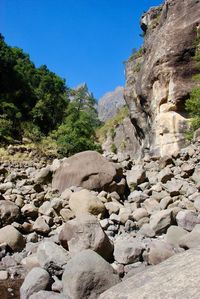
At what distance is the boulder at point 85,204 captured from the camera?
9320 mm

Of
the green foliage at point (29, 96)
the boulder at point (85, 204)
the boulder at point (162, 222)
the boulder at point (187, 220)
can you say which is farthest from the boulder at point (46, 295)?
the green foliage at point (29, 96)

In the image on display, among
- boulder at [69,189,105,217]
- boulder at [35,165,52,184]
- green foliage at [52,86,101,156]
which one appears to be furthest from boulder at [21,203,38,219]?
green foliage at [52,86,101,156]

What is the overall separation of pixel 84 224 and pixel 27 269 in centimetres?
151

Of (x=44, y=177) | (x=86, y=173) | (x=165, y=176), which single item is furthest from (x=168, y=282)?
(x=44, y=177)

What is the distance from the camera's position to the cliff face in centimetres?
1888

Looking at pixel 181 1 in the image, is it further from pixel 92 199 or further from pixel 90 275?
pixel 90 275

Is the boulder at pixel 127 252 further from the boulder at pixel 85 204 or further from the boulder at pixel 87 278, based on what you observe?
the boulder at pixel 85 204

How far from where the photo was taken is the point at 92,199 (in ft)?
31.4

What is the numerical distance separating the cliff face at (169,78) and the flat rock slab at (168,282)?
561 inches

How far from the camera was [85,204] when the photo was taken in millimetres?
9445

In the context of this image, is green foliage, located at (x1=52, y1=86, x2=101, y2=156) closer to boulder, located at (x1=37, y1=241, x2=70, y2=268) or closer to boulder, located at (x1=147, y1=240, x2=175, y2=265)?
boulder, located at (x1=37, y1=241, x2=70, y2=268)

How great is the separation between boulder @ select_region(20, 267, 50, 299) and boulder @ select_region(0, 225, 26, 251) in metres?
2.41

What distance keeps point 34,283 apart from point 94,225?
5.92 feet

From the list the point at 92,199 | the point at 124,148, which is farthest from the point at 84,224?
the point at 124,148
